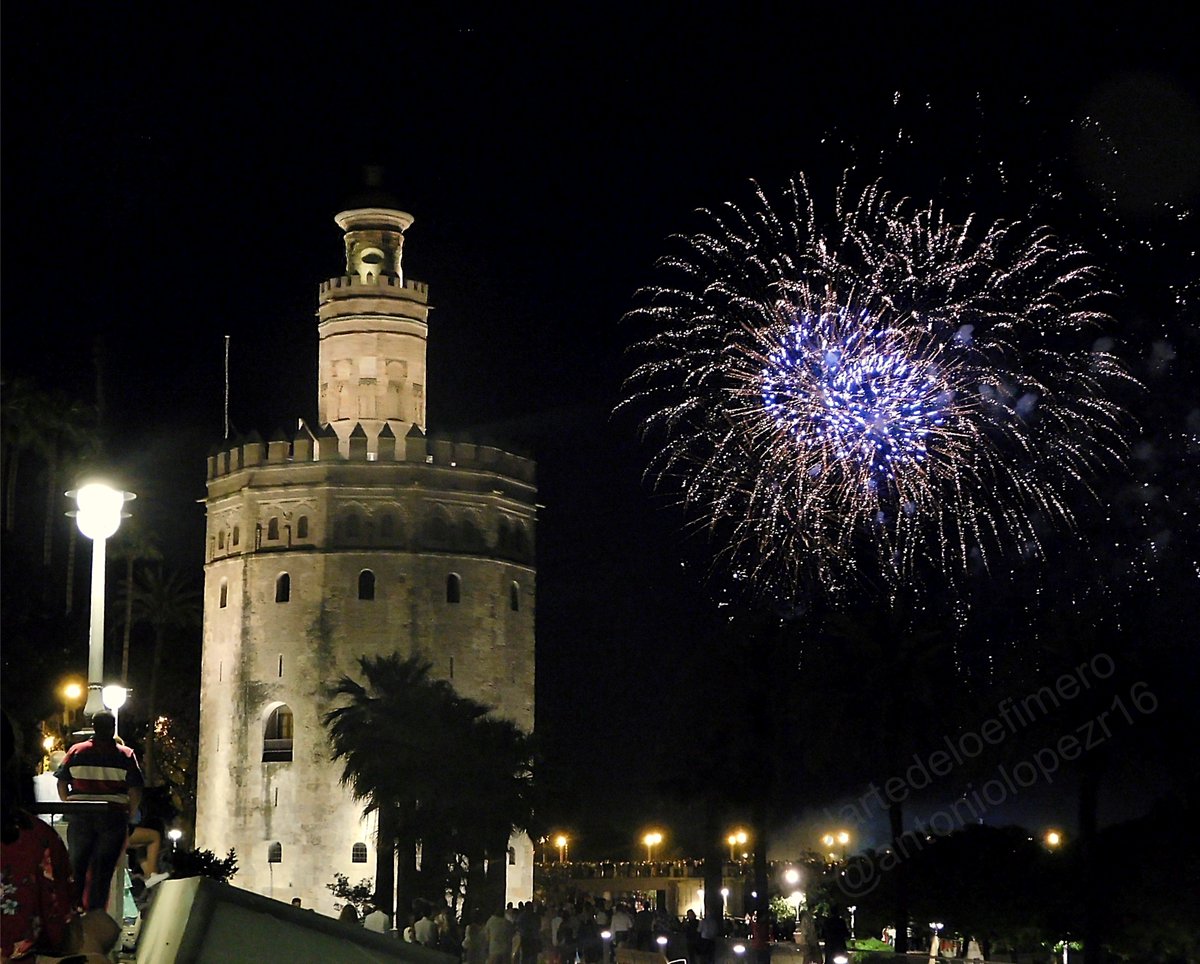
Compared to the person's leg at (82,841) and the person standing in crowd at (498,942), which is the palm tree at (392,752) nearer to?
the person standing in crowd at (498,942)

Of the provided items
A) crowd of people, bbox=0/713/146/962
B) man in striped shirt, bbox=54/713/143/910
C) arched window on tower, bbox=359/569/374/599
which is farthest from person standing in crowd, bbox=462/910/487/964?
arched window on tower, bbox=359/569/374/599

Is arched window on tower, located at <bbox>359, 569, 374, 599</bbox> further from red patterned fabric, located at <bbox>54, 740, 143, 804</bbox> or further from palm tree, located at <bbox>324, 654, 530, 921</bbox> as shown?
red patterned fabric, located at <bbox>54, 740, 143, 804</bbox>

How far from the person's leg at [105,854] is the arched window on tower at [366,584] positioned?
44.4 m

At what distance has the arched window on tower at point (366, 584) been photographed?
172ft

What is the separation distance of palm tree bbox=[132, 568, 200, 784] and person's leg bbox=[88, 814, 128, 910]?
5590 centimetres

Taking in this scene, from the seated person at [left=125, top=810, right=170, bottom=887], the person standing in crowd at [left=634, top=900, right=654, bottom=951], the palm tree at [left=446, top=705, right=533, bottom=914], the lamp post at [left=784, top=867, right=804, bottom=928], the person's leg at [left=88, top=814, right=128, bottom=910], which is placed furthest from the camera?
the lamp post at [left=784, top=867, right=804, bottom=928]

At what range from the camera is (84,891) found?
8.09 meters

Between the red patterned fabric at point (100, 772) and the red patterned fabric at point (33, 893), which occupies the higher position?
the red patterned fabric at point (100, 772)

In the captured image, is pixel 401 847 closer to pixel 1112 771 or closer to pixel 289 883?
pixel 289 883

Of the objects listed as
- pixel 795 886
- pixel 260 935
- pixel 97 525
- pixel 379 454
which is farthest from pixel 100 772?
pixel 795 886

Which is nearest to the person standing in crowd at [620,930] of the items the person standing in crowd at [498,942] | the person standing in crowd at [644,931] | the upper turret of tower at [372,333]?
the person standing in crowd at [644,931]

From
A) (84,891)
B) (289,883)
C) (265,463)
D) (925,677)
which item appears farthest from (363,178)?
(84,891)

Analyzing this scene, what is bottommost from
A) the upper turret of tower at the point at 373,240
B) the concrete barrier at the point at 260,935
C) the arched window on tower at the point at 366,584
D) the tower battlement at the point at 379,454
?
the concrete barrier at the point at 260,935

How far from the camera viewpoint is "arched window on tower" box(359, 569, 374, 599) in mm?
52531
